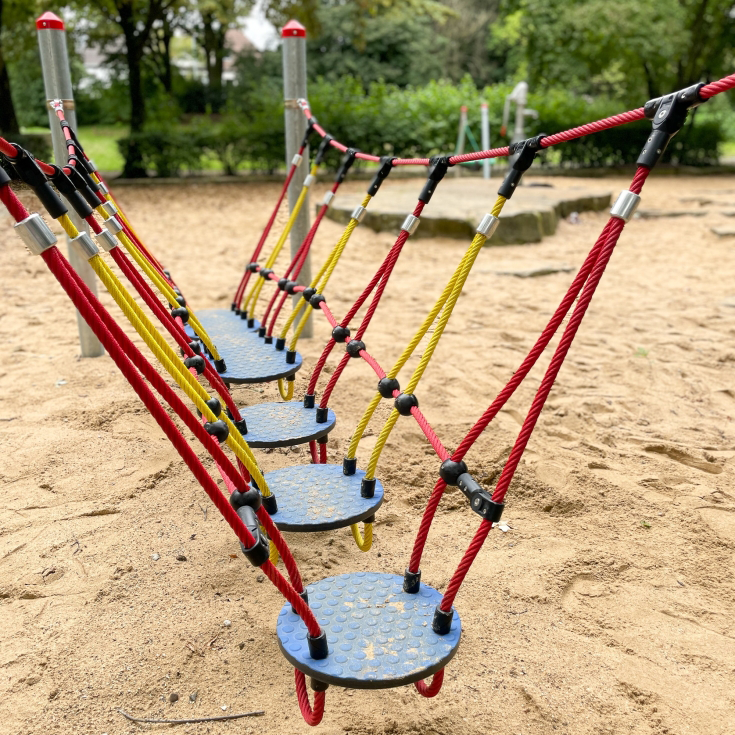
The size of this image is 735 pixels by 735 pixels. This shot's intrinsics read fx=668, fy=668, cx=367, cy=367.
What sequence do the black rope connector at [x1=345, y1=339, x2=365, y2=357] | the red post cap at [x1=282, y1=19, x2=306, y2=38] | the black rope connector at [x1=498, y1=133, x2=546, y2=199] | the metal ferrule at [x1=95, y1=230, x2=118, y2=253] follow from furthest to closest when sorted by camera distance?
the red post cap at [x1=282, y1=19, x2=306, y2=38] → the black rope connector at [x1=345, y1=339, x2=365, y2=357] → the metal ferrule at [x1=95, y1=230, x2=118, y2=253] → the black rope connector at [x1=498, y1=133, x2=546, y2=199]

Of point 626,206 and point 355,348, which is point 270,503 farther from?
point 626,206

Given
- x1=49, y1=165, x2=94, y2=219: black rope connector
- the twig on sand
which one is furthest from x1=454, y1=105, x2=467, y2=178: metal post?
the twig on sand

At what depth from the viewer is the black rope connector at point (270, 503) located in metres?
1.54

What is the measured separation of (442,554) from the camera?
1.86m

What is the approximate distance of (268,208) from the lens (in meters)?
7.86

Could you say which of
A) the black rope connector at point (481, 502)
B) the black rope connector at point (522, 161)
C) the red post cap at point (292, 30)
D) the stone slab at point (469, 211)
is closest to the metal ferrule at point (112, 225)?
the black rope connector at point (522, 161)

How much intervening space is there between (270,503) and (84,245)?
2.37 ft

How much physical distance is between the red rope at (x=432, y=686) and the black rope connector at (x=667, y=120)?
3.12 feet

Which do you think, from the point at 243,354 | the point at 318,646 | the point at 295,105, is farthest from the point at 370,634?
the point at 295,105

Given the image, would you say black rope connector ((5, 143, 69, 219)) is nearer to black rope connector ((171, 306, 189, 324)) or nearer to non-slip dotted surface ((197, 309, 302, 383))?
black rope connector ((171, 306, 189, 324))

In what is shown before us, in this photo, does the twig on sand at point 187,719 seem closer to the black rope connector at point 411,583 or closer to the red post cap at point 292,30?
the black rope connector at point 411,583

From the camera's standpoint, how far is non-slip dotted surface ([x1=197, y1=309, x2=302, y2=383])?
6.97 feet

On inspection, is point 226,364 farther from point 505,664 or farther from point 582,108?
point 582,108

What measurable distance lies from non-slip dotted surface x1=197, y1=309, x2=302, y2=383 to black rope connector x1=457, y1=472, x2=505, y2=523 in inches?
38.7
